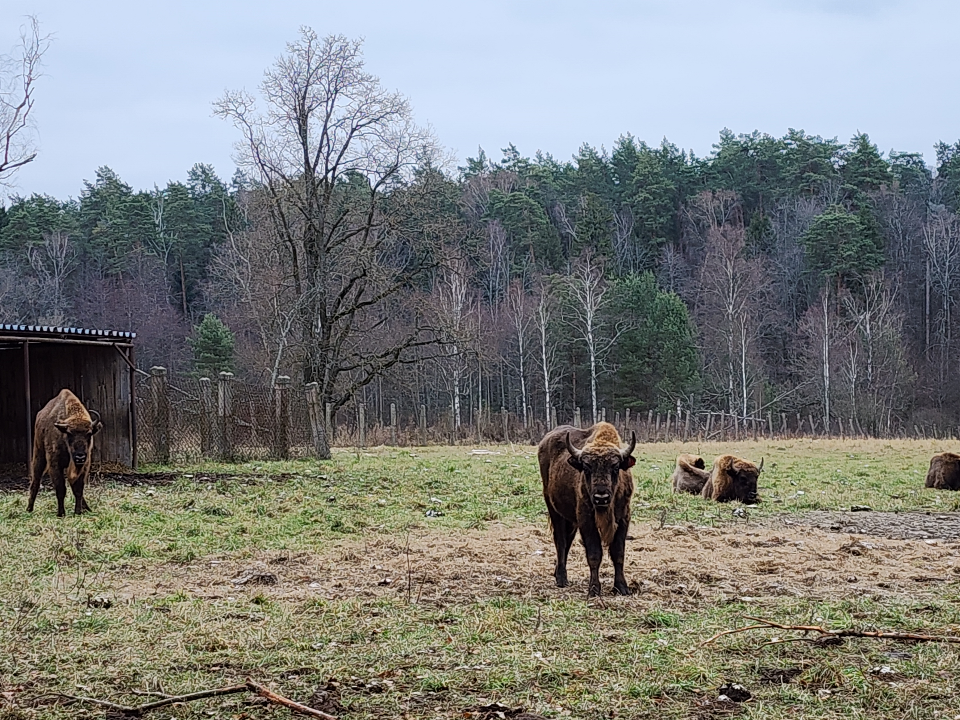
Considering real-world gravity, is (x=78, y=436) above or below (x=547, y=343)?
below

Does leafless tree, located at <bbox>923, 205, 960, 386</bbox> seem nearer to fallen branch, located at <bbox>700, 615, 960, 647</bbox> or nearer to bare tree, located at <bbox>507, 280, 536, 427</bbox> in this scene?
bare tree, located at <bbox>507, 280, 536, 427</bbox>

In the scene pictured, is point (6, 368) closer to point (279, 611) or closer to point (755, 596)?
point (279, 611)

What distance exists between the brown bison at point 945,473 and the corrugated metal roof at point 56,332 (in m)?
16.3

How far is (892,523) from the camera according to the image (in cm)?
1300

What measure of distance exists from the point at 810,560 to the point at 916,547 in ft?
5.87

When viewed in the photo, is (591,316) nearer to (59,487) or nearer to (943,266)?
(943,266)

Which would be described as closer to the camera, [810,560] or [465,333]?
[810,560]

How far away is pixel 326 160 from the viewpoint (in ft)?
99.2

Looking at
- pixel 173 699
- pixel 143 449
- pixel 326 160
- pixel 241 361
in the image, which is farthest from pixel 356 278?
pixel 173 699

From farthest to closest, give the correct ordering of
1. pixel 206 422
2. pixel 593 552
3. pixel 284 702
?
pixel 206 422 < pixel 593 552 < pixel 284 702

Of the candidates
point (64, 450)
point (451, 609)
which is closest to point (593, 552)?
point (451, 609)

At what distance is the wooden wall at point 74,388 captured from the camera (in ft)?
65.9

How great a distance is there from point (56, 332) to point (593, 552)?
13.8 m

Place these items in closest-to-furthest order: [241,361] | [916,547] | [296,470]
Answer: [916,547], [296,470], [241,361]
